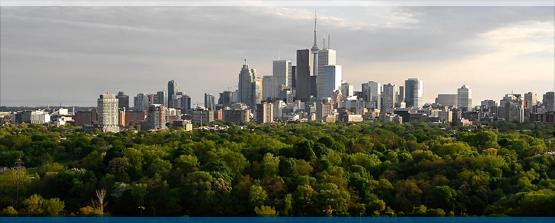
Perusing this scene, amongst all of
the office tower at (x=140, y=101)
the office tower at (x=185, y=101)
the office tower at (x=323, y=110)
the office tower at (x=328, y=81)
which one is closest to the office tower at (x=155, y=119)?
the office tower at (x=323, y=110)

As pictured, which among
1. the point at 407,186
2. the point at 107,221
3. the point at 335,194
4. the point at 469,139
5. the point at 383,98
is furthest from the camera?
the point at 383,98

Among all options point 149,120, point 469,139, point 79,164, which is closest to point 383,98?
point 149,120

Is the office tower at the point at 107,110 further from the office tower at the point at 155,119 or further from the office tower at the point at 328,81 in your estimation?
the office tower at the point at 328,81

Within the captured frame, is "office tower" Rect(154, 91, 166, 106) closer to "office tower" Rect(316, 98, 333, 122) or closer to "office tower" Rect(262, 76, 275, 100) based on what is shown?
"office tower" Rect(262, 76, 275, 100)

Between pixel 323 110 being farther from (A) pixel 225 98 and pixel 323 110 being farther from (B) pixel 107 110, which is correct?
(A) pixel 225 98

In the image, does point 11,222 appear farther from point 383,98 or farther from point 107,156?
point 383,98
